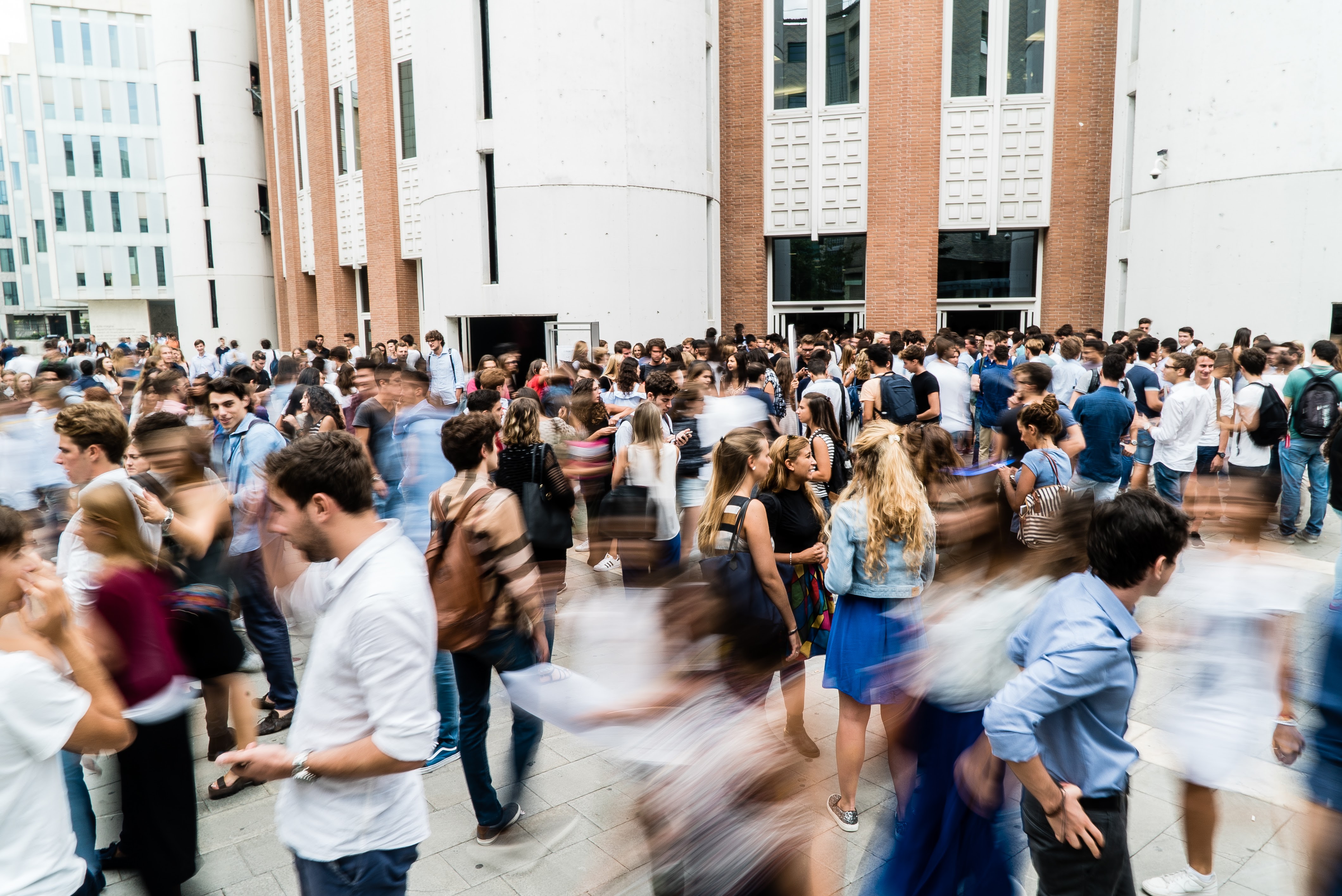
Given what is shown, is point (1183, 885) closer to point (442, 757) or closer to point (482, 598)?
point (482, 598)

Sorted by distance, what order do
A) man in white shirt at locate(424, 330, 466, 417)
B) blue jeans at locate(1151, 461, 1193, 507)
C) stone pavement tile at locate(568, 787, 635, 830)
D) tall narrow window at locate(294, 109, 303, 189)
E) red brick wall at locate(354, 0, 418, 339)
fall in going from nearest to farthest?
stone pavement tile at locate(568, 787, 635, 830) < blue jeans at locate(1151, 461, 1193, 507) < man in white shirt at locate(424, 330, 466, 417) < red brick wall at locate(354, 0, 418, 339) < tall narrow window at locate(294, 109, 303, 189)

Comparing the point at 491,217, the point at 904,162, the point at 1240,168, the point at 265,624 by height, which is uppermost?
the point at 904,162

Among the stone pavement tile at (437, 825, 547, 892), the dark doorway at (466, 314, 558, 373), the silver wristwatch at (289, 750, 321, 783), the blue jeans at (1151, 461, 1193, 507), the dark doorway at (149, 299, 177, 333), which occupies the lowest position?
the stone pavement tile at (437, 825, 547, 892)

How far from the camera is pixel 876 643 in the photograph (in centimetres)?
407

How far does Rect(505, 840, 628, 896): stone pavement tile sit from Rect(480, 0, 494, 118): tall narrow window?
632 inches

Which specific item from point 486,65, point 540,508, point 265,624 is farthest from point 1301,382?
point 486,65

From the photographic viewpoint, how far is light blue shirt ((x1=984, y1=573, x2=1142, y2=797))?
2.48 m

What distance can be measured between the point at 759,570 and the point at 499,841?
1.84 meters

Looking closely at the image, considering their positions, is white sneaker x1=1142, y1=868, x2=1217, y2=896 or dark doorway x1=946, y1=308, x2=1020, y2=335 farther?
dark doorway x1=946, y1=308, x2=1020, y2=335

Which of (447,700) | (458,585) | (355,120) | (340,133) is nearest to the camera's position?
(458,585)

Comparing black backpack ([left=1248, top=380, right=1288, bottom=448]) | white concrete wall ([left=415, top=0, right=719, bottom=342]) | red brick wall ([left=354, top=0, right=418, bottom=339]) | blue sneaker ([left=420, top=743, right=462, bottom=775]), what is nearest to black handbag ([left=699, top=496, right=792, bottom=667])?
blue sneaker ([left=420, top=743, right=462, bottom=775])

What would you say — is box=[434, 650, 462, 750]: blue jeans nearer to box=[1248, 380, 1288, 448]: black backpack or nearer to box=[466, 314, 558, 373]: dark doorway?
box=[1248, 380, 1288, 448]: black backpack

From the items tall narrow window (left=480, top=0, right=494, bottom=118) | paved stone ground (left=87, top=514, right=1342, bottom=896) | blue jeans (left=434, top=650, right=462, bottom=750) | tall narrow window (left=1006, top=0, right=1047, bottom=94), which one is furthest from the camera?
tall narrow window (left=1006, top=0, right=1047, bottom=94)

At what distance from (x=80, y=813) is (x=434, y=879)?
1.47 m
